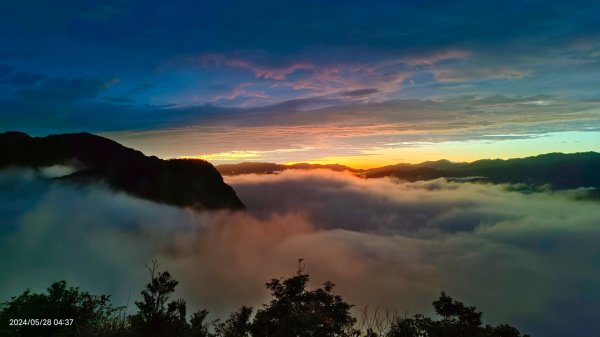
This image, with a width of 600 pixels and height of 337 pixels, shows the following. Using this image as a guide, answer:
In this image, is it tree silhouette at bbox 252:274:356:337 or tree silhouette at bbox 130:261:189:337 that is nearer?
tree silhouette at bbox 252:274:356:337

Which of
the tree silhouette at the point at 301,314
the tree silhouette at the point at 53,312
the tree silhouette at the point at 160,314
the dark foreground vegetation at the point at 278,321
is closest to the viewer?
the tree silhouette at the point at 301,314

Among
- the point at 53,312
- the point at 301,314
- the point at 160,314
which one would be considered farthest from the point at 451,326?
the point at 53,312

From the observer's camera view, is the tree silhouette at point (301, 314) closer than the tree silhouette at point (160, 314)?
Yes

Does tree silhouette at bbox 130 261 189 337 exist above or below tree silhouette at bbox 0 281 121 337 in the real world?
above

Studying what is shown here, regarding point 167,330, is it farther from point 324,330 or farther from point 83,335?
point 324,330

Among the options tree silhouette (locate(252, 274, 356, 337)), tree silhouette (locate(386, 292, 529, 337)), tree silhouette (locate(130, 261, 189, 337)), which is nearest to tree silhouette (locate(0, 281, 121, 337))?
tree silhouette (locate(130, 261, 189, 337))

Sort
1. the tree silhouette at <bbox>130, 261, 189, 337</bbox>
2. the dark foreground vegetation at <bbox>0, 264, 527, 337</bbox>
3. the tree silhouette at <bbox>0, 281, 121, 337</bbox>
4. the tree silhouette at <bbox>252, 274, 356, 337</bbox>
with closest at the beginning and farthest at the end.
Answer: the tree silhouette at <bbox>252, 274, 356, 337</bbox>
the dark foreground vegetation at <bbox>0, 264, 527, 337</bbox>
the tree silhouette at <bbox>130, 261, 189, 337</bbox>
the tree silhouette at <bbox>0, 281, 121, 337</bbox>

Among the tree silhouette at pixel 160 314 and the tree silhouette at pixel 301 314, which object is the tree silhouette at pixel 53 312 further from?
the tree silhouette at pixel 301 314

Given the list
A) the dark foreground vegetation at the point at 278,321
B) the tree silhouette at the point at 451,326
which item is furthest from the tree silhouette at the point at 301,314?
the tree silhouette at the point at 451,326

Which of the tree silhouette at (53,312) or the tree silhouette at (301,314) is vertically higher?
the tree silhouette at (301,314)

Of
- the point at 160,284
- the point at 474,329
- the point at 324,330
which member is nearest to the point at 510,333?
the point at 474,329

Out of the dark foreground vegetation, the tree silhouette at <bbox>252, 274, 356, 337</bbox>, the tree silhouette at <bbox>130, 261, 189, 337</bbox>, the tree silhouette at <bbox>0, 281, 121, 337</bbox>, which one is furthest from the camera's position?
the tree silhouette at <bbox>0, 281, 121, 337</bbox>

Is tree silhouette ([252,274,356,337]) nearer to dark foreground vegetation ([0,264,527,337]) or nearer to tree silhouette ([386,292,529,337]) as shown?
dark foreground vegetation ([0,264,527,337])

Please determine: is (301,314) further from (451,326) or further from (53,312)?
(53,312)
